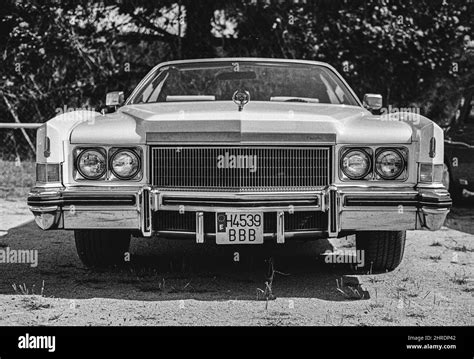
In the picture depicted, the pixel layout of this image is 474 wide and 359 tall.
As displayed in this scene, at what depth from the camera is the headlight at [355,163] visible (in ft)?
16.5

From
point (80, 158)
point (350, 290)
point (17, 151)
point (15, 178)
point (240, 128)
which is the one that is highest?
point (240, 128)

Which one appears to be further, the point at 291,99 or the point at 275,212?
the point at 291,99

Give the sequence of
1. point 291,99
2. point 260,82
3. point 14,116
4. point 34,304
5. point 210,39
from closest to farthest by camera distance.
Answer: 1. point 34,304
2. point 291,99
3. point 260,82
4. point 14,116
5. point 210,39

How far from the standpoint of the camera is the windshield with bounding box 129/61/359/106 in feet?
21.2

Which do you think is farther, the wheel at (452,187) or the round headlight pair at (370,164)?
the wheel at (452,187)

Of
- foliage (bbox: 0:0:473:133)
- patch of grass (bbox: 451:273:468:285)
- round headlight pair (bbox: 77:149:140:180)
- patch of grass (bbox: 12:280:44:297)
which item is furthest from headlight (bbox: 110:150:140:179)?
foliage (bbox: 0:0:473:133)

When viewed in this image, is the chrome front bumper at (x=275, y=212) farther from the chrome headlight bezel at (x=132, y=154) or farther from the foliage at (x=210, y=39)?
the foliage at (x=210, y=39)

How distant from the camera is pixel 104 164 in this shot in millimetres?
5086

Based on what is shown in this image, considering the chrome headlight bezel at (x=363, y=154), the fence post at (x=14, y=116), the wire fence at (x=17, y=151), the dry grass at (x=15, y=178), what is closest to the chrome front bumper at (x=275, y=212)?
the chrome headlight bezel at (x=363, y=154)

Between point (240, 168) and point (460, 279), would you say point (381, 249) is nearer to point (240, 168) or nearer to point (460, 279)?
point (460, 279)

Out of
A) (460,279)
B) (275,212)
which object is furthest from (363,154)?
(460,279)

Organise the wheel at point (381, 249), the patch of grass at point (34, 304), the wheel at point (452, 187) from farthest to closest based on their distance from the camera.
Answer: the wheel at point (452, 187), the wheel at point (381, 249), the patch of grass at point (34, 304)

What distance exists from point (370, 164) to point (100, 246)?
2042mm
